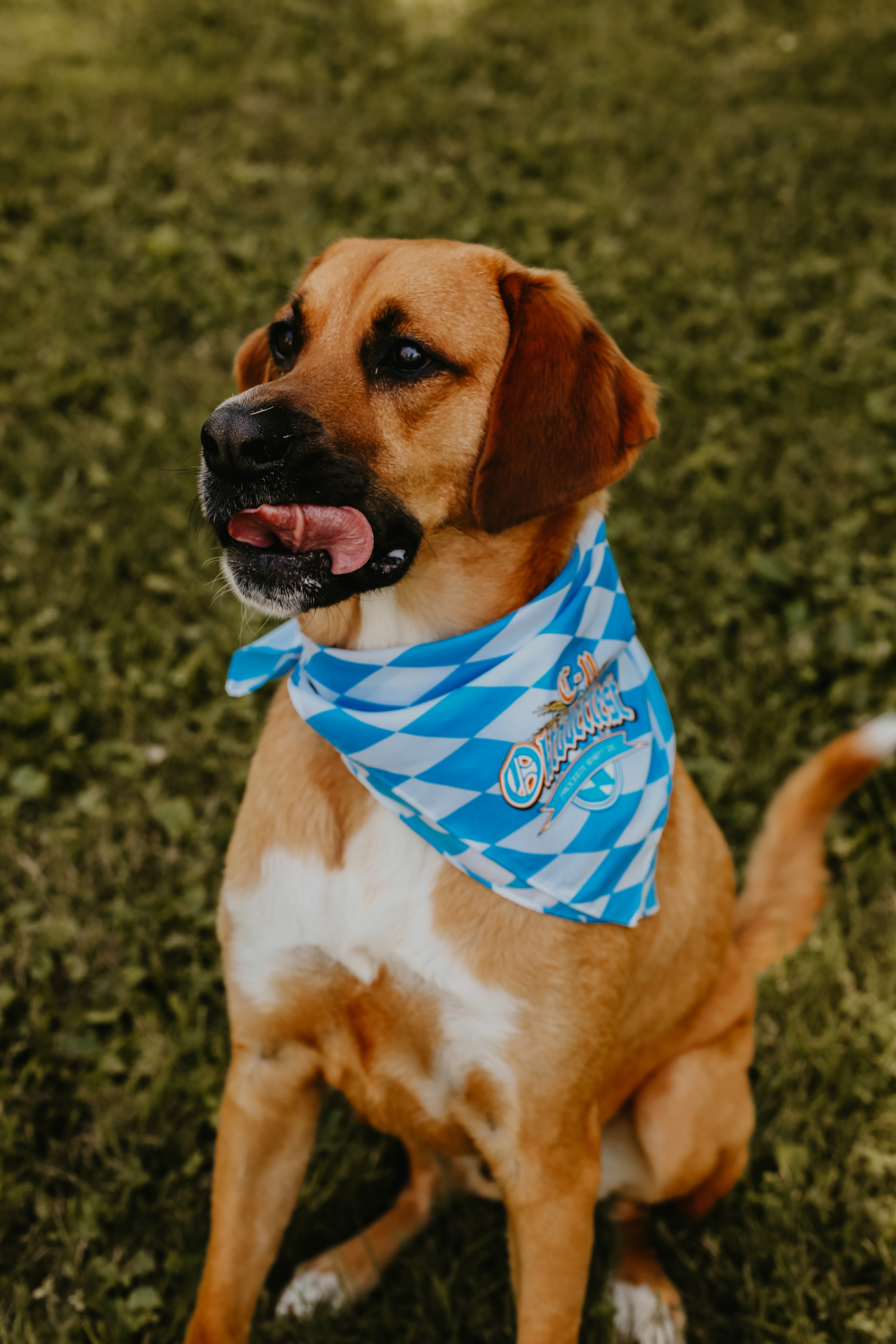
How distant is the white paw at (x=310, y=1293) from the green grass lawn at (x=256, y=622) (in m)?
0.06

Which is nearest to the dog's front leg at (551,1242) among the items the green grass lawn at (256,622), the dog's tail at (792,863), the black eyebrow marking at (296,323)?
the green grass lawn at (256,622)

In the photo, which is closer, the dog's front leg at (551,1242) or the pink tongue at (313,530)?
the pink tongue at (313,530)

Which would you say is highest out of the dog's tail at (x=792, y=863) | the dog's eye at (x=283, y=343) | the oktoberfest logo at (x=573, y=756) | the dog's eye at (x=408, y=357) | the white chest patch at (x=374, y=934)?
the dog's eye at (x=408, y=357)

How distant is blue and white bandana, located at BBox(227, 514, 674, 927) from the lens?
2.26 metres

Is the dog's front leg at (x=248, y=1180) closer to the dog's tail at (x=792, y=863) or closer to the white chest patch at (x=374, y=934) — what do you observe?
the white chest patch at (x=374, y=934)

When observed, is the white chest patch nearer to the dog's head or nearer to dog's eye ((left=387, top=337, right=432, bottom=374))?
the dog's head

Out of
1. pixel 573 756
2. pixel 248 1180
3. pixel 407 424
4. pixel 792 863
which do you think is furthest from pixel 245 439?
pixel 792 863

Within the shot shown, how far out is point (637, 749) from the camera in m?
2.45

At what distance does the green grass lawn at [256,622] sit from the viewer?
290 cm

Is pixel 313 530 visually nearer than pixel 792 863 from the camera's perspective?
Yes

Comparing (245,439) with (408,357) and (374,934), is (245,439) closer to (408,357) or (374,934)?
(408,357)

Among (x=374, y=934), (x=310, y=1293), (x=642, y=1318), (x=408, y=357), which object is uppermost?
(x=408, y=357)

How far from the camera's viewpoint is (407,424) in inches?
90.0

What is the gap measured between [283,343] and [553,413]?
798 millimetres
